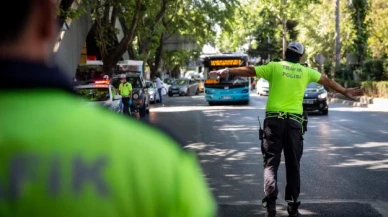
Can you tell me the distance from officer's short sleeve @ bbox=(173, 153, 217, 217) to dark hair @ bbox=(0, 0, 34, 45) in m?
0.48

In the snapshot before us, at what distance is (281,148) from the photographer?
6031 millimetres

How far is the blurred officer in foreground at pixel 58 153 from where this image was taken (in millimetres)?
1250

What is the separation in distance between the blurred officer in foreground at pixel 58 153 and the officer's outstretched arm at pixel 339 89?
5153mm

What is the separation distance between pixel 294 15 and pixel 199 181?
53385mm

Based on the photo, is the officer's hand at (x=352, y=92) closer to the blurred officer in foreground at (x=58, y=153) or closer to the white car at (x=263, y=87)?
the blurred officer in foreground at (x=58, y=153)

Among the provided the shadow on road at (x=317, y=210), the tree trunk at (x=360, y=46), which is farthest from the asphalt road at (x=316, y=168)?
the tree trunk at (x=360, y=46)

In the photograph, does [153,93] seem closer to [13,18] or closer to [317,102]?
[317,102]

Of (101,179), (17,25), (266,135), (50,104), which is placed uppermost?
(17,25)

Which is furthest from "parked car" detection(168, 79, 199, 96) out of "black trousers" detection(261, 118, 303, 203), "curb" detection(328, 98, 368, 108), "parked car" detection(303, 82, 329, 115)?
"black trousers" detection(261, 118, 303, 203)

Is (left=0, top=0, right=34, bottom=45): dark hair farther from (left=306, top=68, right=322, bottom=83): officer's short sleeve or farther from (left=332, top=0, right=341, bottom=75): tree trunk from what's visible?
(left=332, top=0, right=341, bottom=75): tree trunk

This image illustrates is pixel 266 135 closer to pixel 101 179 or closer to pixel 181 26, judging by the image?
pixel 101 179

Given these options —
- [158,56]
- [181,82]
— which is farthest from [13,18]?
[158,56]

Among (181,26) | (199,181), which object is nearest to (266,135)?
(199,181)

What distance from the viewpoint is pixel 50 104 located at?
1.28m
